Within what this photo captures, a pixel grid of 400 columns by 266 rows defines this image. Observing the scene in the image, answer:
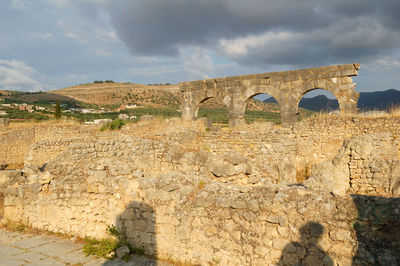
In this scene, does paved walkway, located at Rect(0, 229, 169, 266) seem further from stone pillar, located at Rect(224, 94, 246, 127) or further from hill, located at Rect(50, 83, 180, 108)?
hill, located at Rect(50, 83, 180, 108)

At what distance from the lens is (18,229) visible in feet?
16.5

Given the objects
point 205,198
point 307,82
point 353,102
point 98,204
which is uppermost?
point 307,82

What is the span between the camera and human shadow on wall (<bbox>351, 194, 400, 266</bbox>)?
2666mm

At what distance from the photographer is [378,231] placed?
275 cm

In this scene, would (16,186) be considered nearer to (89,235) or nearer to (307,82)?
(89,235)

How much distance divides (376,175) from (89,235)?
6.58m

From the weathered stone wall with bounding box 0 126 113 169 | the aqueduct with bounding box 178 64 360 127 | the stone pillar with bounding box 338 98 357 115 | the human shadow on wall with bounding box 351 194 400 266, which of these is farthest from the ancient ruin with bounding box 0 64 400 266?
the weathered stone wall with bounding box 0 126 113 169

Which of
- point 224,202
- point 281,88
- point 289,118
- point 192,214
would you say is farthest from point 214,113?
point 224,202

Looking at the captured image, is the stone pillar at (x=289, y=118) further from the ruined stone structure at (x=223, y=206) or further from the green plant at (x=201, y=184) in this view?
the green plant at (x=201, y=184)

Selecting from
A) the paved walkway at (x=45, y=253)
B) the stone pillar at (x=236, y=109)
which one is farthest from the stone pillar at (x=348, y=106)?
the paved walkway at (x=45, y=253)

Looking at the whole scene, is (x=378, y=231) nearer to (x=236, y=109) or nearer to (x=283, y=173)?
(x=283, y=173)

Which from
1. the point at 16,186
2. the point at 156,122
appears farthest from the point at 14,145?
the point at 16,186

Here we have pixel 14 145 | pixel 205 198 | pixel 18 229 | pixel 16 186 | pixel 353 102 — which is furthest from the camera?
pixel 14 145

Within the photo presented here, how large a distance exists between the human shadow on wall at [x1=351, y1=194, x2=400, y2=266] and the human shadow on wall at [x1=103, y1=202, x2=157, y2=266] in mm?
2403
